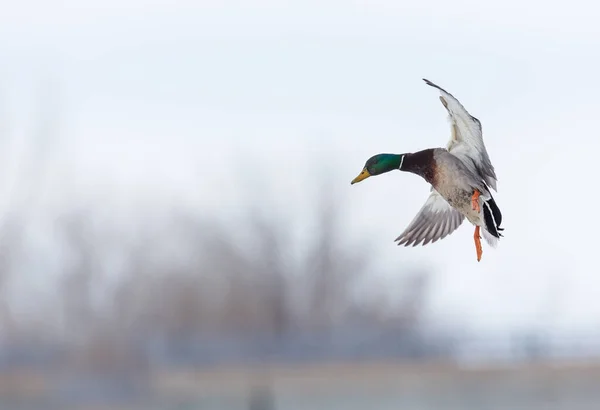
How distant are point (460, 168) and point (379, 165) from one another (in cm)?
49

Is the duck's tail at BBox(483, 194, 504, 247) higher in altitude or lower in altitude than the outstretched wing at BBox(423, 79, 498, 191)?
lower

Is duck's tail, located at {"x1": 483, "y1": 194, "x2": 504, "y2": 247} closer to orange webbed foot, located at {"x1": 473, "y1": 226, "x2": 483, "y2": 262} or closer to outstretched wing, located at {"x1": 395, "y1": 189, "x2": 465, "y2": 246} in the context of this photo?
orange webbed foot, located at {"x1": 473, "y1": 226, "x2": 483, "y2": 262}

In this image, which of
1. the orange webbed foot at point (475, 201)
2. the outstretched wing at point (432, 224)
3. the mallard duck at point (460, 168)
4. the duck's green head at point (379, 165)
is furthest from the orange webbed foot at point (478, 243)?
the outstretched wing at point (432, 224)

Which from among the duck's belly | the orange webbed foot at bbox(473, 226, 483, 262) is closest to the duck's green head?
the duck's belly

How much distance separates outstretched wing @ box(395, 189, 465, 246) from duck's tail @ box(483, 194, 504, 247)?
4.44 ft

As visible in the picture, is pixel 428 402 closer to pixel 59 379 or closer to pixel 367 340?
pixel 367 340

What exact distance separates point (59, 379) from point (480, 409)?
29.0 feet

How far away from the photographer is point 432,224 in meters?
10.5

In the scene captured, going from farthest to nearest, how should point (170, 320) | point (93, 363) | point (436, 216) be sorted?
point (170, 320) → point (93, 363) → point (436, 216)

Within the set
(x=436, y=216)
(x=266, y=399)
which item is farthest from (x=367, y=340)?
(x=436, y=216)

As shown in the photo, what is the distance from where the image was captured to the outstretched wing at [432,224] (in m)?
10.3

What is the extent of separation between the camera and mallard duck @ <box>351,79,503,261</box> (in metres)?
8.84

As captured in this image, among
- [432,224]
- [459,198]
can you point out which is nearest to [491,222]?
[459,198]

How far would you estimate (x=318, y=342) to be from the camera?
29469 millimetres
